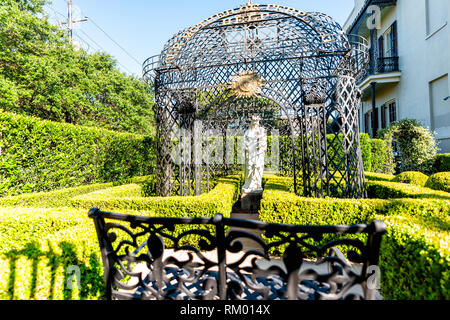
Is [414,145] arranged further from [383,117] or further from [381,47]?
[381,47]

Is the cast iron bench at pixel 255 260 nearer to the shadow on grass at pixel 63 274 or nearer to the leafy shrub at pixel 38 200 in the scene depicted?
the shadow on grass at pixel 63 274

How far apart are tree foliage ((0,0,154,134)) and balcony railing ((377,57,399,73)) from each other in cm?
1903

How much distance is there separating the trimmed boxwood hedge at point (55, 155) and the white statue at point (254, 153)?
615 cm

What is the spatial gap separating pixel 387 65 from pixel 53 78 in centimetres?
2046

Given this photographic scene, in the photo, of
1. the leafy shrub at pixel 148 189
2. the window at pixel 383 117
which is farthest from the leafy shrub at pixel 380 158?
the leafy shrub at pixel 148 189

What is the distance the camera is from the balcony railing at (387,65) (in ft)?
44.6

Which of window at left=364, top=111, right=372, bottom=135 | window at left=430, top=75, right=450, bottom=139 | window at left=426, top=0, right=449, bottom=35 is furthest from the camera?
window at left=364, top=111, right=372, bottom=135

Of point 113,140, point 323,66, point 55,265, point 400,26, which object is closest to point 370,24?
point 400,26

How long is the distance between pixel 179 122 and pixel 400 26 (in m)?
16.0

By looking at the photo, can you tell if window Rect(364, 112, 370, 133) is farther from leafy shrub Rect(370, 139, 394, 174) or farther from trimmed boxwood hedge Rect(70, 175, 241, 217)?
trimmed boxwood hedge Rect(70, 175, 241, 217)

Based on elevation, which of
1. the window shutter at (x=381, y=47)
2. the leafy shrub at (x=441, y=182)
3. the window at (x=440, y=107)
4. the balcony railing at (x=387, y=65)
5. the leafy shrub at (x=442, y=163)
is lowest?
the leafy shrub at (x=441, y=182)

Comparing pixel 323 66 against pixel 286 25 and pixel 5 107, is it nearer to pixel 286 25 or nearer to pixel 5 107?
pixel 286 25

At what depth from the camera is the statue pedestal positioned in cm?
686

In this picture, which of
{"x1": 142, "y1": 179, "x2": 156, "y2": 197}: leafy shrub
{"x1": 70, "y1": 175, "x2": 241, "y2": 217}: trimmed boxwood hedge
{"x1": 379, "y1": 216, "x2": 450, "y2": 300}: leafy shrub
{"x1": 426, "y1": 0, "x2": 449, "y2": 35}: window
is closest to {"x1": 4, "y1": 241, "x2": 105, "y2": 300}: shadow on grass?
{"x1": 70, "y1": 175, "x2": 241, "y2": 217}: trimmed boxwood hedge
